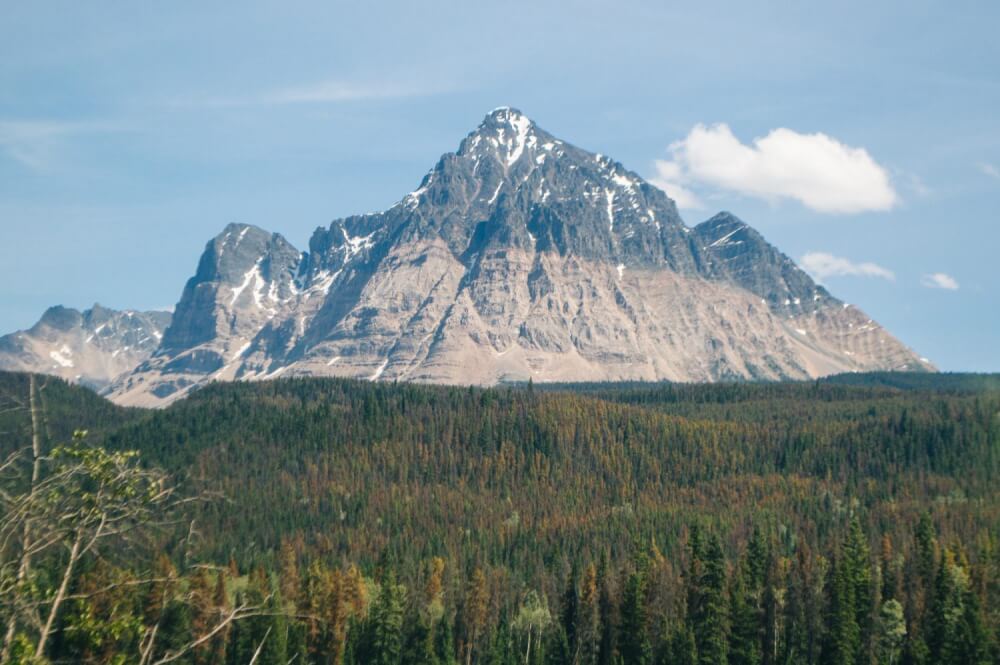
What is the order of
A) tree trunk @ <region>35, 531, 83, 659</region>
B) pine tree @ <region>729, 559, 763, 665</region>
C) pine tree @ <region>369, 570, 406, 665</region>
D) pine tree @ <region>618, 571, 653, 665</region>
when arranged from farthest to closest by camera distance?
pine tree @ <region>369, 570, 406, 665</region>
pine tree @ <region>618, 571, 653, 665</region>
pine tree @ <region>729, 559, 763, 665</region>
tree trunk @ <region>35, 531, 83, 659</region>

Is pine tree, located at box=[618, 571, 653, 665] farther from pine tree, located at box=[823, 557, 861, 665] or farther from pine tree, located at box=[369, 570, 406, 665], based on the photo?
pine tree, located at box=[369, 570, 406, 665]

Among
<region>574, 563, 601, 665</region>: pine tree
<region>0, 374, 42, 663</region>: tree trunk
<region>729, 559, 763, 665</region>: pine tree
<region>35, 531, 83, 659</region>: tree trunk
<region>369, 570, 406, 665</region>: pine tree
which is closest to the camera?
<region>35, 531, 83, 659</region>: tree trunk

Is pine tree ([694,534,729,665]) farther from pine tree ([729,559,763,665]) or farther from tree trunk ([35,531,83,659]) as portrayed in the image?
tree trunk ([35,531,83,659])

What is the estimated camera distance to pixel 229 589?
374 ft

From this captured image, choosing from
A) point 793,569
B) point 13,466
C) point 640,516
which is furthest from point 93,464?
point 640,516

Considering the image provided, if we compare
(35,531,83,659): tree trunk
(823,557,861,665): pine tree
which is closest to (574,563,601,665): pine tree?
(823,557,861,665): pine tree

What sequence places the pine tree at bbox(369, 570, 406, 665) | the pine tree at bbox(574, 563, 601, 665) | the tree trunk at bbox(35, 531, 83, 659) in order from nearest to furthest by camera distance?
the tree trunk at bbox(35, 531, 83, 659) < the pine tree at bbox(369, 570, 406, 665) < the pine tree at bbox(574, 563, 601, 665)

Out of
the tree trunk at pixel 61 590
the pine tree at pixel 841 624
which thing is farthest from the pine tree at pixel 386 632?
the tree trunk at pixel 61 590

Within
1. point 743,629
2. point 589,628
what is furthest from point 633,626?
point 743,629

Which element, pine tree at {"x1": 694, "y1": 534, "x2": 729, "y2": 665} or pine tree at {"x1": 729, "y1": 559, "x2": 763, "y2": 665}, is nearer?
pine tree at {"x1": 694, "y1": 534, "x2": 729, "y2": 665}

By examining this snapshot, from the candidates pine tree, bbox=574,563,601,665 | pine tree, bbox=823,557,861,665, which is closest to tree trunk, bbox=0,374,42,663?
pine tree, bbox=823,557,861,665

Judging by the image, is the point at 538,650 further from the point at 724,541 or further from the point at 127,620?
the point at 127,620

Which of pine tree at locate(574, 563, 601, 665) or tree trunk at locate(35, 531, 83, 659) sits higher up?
tree trunk at locate(35, 531, 83, 659)

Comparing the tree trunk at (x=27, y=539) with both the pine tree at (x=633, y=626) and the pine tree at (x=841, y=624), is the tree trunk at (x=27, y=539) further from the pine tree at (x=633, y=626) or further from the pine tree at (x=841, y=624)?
the pine tree at (x=841, y=624)
